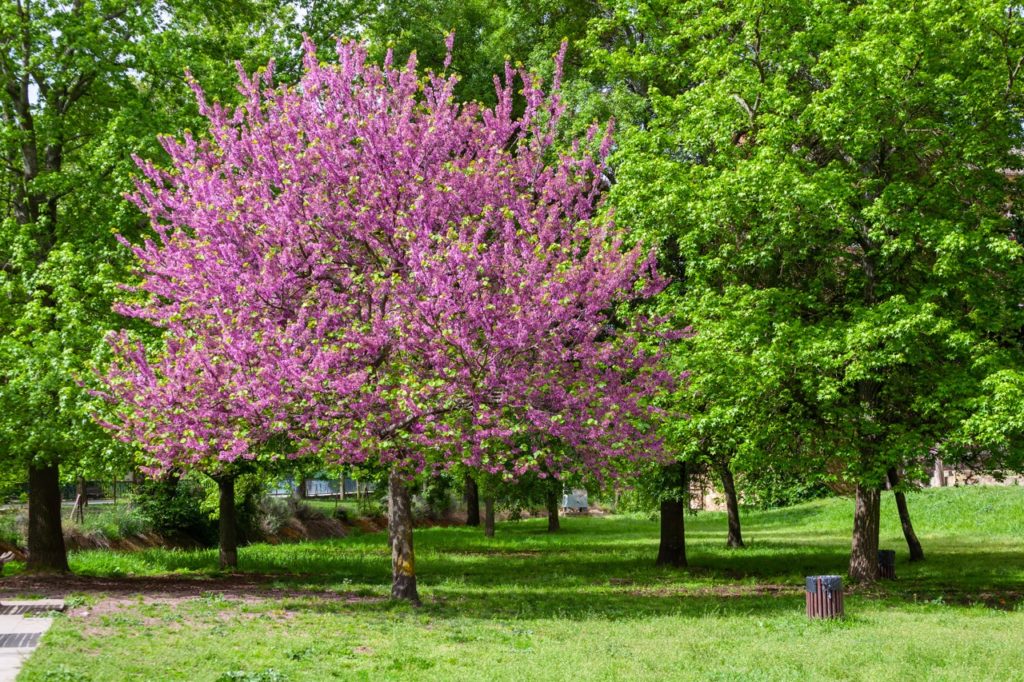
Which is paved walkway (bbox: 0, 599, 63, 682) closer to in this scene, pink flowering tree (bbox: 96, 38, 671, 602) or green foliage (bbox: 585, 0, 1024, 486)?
pink flowering tree (bbox: 96, 38, 671, 602)

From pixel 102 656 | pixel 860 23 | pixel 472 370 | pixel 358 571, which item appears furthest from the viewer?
pixel 358 571

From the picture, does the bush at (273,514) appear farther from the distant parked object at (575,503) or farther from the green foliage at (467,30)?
the distant parked object at (575,503)

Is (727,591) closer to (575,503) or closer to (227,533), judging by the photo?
(227,533)

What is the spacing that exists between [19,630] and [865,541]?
18.1 metres

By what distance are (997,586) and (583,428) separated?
12.0m

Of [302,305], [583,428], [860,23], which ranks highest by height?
[860,23]

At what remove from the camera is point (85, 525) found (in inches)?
1254

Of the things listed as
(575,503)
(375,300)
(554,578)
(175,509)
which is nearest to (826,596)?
Result: (554,578)

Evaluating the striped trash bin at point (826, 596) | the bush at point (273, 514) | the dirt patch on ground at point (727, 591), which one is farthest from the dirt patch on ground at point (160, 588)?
the bush at point (273, 514)

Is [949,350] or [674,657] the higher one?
[949,350]

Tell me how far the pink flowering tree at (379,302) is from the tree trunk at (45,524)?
6.36 meters

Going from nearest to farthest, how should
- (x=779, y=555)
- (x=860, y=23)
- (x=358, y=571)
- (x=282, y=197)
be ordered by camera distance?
(x=282, y=197)
(x=860, y=23)
(x=358, y=571)
(x=779, y=555)

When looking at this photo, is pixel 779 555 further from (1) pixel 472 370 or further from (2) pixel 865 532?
(1) pixel 472 370

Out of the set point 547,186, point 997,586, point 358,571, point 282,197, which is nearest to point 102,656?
point 282,197
